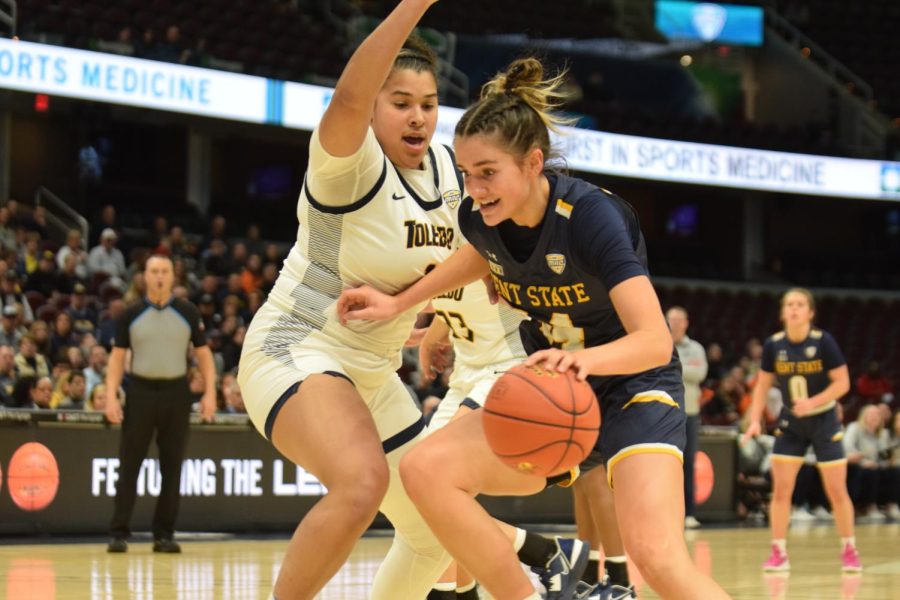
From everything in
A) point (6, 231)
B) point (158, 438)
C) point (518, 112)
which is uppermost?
point (6, 231)

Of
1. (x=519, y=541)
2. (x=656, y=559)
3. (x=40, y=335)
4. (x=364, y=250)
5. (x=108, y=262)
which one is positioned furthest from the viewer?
(x=108, y=262)

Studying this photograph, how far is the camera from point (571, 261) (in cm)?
419

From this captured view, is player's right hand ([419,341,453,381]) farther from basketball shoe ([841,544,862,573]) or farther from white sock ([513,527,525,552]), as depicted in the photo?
basketball shoe ([841,544,862,573])

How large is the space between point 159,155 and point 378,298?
20.5 meters

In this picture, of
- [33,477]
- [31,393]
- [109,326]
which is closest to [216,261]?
[109,326]

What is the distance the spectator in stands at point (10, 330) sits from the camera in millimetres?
12548

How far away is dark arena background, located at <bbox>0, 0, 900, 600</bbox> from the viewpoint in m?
10.6

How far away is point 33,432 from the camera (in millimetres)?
10523

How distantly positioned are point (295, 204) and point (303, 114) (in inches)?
216

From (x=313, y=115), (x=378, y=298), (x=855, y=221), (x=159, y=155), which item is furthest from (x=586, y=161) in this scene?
(x=378, y=298)

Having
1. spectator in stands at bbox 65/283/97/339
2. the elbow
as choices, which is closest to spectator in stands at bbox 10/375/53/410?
spectator in stands at bbox 65/283/97/339

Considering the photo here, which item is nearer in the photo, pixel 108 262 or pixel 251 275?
pixel 108 262

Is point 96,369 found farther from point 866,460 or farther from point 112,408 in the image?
point 866,460

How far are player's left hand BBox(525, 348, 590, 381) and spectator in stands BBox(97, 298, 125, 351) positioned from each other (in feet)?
35.0
